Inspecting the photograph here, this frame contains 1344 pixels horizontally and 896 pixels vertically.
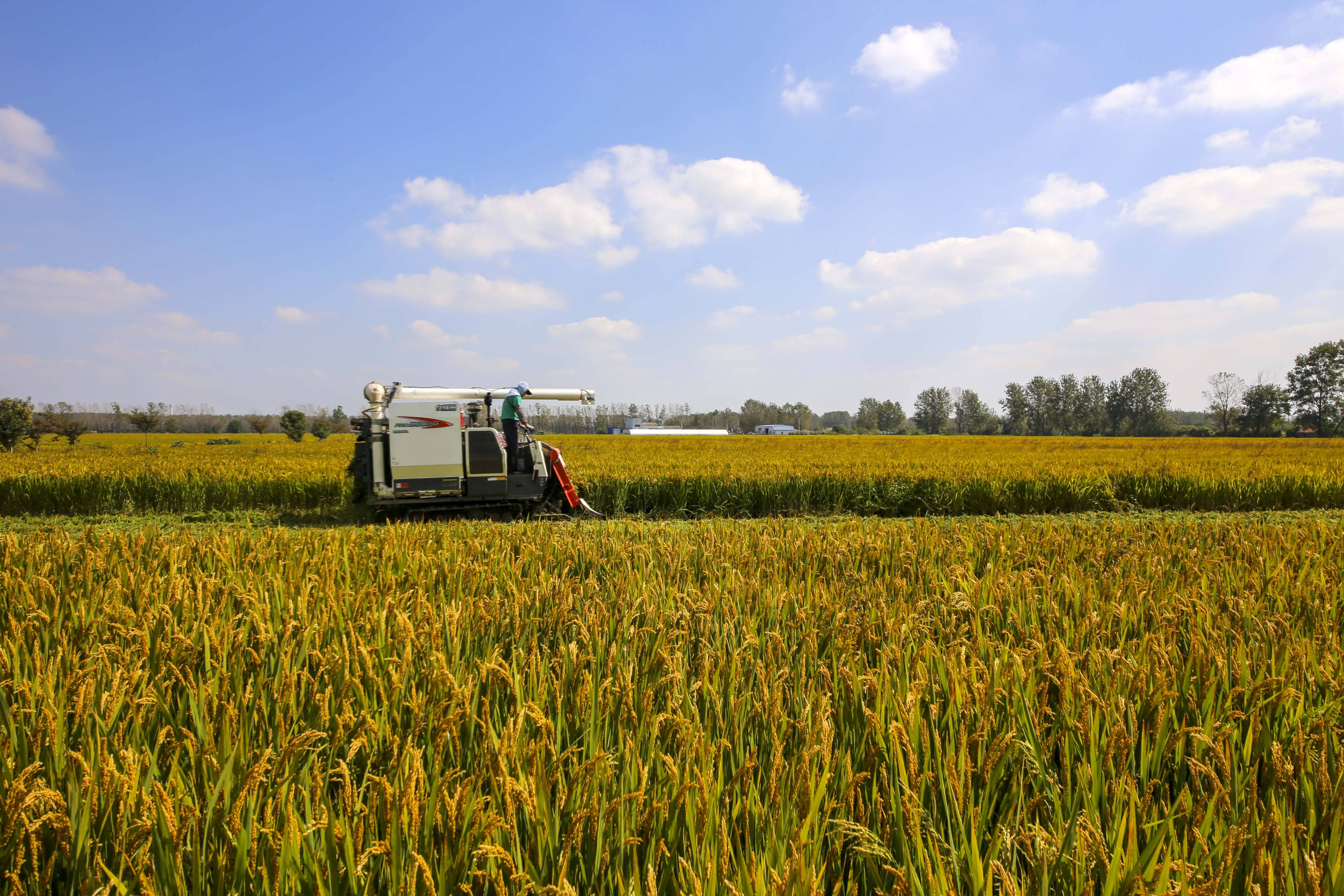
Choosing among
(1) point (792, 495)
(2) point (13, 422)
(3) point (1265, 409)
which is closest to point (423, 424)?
(1) point (792, 495)

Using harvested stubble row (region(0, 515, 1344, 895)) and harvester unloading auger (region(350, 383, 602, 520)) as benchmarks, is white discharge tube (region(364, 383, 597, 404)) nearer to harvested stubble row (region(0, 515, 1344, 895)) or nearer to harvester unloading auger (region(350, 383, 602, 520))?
harvester unloading auger (region(350, 383, 602, 520))

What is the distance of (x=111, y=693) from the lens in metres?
2.06

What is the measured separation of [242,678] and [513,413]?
8561 mm

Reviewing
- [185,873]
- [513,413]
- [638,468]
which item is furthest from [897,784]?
[638,468]

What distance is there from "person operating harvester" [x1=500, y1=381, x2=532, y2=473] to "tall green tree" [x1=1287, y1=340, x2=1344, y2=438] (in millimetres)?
108740

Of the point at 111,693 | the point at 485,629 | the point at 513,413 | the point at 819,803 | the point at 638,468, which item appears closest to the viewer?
the point at 819,803

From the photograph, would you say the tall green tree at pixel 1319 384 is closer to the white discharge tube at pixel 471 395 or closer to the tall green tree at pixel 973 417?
the tall green tree at pixel 973 417

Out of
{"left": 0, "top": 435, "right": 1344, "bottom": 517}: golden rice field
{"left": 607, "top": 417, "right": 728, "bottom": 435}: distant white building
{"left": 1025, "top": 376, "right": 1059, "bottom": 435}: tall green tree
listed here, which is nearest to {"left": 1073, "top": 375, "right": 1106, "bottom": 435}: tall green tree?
{"left": 1025, "top": 376, "right": 1059, "bottom": 435}: tall green tree

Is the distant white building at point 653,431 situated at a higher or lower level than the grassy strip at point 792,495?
higher

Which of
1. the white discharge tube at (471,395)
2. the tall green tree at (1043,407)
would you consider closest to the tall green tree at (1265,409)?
the tall green tree at (1043,407)

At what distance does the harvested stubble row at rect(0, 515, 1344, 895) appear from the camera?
55.7 inches

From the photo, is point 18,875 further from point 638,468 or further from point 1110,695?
point 638,468

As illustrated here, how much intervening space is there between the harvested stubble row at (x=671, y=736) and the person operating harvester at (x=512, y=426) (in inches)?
272

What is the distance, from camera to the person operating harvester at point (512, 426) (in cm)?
1080
